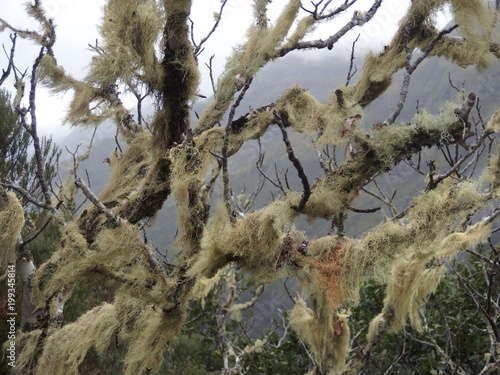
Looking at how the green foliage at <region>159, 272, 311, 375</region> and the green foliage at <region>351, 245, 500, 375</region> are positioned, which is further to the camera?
the green foliage at <region>159, 272, 311, 375</region>

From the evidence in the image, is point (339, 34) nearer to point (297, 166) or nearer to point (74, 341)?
point (297, 166)

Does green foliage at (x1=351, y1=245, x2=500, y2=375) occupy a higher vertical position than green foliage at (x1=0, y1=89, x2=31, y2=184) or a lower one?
lower

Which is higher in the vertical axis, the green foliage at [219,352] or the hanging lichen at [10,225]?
the hanging lichen at [10,225]

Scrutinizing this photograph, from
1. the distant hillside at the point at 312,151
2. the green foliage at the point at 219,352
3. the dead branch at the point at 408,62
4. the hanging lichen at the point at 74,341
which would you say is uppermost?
the distant hillside at the point at 312,151

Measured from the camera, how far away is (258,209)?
6.55 feet

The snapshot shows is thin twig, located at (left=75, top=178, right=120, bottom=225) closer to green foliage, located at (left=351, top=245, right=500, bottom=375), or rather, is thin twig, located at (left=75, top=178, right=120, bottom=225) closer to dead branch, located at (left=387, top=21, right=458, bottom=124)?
dead branch, located at (left=387, top=21, right=458, bottom=124)

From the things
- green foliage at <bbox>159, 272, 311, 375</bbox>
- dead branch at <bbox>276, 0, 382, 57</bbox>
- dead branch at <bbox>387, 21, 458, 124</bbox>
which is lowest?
green foliage at <bbox>159, 272, 311, 375</bbox>

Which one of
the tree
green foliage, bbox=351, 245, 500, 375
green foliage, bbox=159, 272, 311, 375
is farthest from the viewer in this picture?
green foliage, bbox=159, 272, 311, 375

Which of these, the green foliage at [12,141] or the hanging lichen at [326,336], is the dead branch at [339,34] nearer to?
the hanging lichen at [326,336]

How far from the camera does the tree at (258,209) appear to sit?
1827 millimetres

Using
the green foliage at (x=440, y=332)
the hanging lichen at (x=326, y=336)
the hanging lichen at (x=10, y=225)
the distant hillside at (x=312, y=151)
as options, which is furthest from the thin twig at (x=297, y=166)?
the distant hillside at (x=312, y=151)

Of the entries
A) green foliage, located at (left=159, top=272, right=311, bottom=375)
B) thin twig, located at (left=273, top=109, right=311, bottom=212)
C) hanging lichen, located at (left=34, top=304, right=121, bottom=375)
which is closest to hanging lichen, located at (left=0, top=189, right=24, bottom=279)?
hanging lichen, located at (left=34, top=304, right=121, bottom=375)

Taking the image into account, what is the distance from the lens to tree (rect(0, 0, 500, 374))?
183 cm

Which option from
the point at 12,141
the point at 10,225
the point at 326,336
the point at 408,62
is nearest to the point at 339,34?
the point at 408,62
